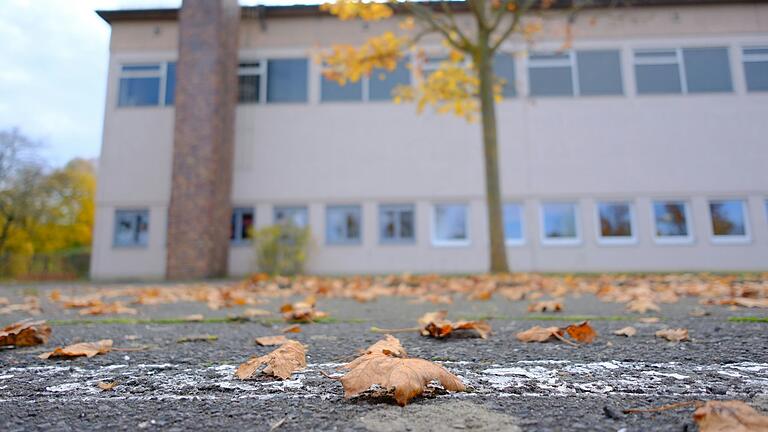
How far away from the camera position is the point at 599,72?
51.2 ft

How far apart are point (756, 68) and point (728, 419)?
19.6 metres

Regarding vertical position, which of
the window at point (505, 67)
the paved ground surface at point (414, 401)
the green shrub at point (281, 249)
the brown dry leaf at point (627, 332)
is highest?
the window at point (505, 67)

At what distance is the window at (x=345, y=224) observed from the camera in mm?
15258

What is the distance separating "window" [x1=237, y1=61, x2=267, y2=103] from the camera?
52.4 feet

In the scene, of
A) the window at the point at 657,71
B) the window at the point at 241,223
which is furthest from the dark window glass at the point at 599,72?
the window at the point at 241,223

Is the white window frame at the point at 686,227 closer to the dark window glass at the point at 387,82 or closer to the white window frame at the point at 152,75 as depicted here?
the dark window glass at the point at 387,82

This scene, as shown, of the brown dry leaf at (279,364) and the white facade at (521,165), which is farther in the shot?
the white facade at (521,165)

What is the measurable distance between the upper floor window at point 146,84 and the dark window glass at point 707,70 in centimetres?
1712

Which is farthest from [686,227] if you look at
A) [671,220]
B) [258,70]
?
[258,70]

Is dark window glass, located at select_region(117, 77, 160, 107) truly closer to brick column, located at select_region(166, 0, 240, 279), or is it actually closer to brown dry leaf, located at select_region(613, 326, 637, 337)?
brick column, located at select_region(166, 0, 240, 279)

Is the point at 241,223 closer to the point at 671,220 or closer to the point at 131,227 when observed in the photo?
the point at 131,227

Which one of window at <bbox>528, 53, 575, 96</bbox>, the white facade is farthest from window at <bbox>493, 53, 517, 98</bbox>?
window at <bbox>528, 53, 575, 96</bbox>

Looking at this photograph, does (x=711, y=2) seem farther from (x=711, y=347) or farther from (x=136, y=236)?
(x=136, y=236)

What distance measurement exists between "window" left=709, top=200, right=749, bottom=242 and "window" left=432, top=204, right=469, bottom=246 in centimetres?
769
